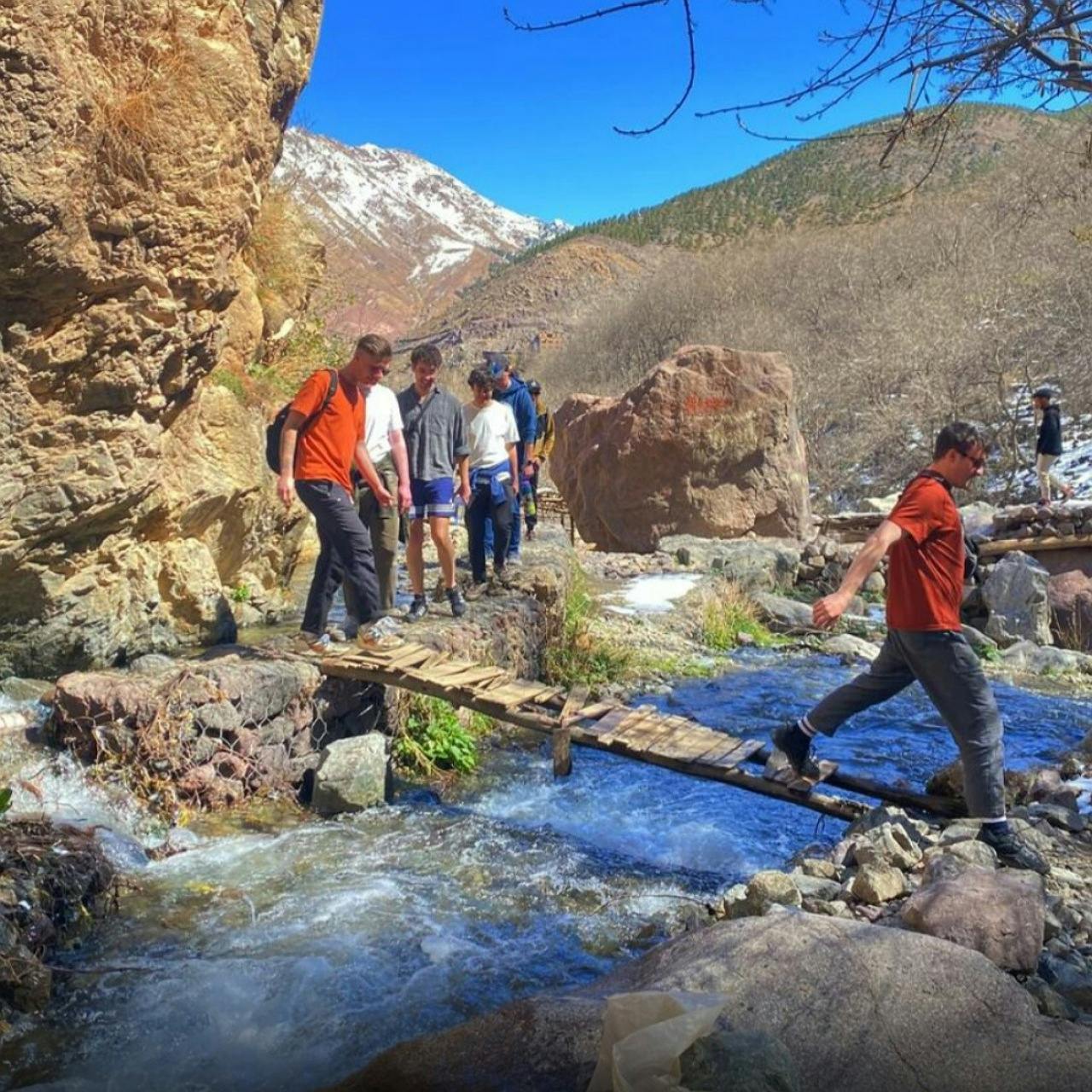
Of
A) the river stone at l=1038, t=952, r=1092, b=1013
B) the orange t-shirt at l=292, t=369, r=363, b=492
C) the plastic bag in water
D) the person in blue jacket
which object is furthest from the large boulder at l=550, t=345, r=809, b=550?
the plastic bag in water

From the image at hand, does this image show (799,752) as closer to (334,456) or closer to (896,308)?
(334,456)

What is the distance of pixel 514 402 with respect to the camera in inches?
331

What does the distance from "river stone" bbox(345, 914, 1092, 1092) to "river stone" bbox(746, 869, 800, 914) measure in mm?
741

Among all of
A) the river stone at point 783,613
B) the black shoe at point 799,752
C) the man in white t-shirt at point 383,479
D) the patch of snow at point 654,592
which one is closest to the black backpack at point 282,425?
the man in white t-shirt at point 383,479

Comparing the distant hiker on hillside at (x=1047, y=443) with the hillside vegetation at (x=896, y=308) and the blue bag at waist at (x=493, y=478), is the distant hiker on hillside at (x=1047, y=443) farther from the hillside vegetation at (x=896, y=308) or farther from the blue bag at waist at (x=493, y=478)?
the blue bag at waist at (x=493, y=478)

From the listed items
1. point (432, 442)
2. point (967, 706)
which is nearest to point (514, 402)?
point (432, 442)

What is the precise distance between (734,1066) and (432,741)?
4044 millimetres

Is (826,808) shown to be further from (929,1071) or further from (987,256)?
(987,256)

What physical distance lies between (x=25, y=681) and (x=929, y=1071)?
16.0ft

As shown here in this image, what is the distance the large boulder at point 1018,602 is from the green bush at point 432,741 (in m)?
6.63

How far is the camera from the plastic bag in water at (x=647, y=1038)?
1961mm

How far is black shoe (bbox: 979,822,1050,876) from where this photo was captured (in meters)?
3.82

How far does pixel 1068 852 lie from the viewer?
4.07m

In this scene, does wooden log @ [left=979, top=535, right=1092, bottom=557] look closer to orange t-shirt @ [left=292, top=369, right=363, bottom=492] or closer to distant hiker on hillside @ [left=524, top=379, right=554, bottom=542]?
distant hiker on hillside @ [left=524, top=379, right=554, bottom=542]
